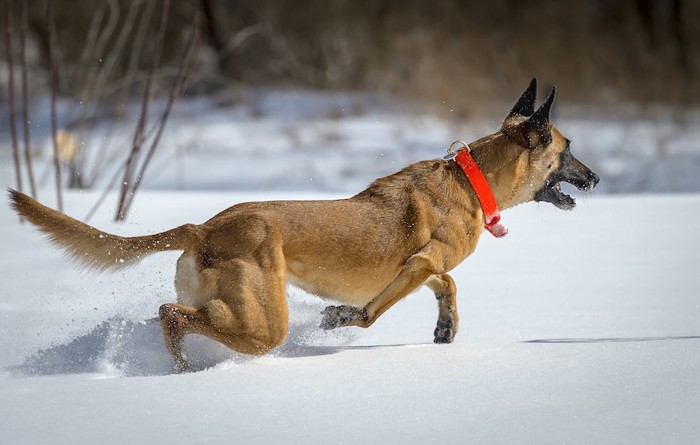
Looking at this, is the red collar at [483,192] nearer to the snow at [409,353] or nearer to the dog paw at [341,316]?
the snow at [409,353]

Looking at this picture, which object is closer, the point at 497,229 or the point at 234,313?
the point at 234,313

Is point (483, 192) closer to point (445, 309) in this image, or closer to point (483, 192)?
point (483, 192)

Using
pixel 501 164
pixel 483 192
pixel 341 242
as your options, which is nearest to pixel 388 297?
pixel 341 242

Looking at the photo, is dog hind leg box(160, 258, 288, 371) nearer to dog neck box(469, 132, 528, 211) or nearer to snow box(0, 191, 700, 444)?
snow box(0, 191, 700, 444)

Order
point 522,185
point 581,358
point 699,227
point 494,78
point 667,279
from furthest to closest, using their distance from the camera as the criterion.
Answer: point 494,78 → point 699,227 → point 667,279 → point 522,185 → point 581,358

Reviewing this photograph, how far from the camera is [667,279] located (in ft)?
20.2

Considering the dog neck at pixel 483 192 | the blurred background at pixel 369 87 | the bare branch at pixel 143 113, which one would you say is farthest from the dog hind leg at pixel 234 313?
the blurred background at pixel 369 87

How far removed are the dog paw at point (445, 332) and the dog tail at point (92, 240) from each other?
1200 mm

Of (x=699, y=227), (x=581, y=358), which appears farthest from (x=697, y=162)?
(x=581, y=358)

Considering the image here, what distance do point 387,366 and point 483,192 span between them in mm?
1234

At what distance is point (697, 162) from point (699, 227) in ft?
17.8

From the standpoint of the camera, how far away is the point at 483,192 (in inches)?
192

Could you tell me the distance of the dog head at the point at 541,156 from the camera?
502 cm

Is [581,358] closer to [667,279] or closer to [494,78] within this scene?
[667,279]
